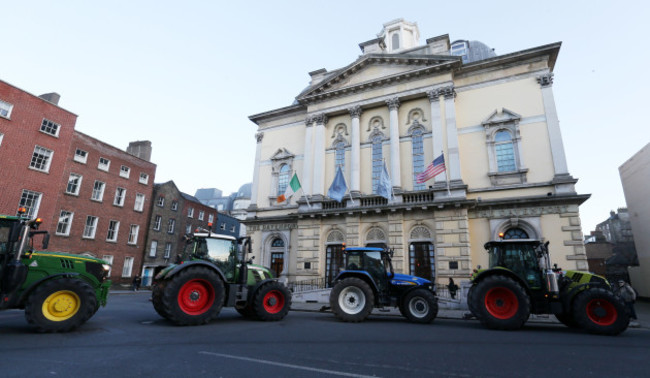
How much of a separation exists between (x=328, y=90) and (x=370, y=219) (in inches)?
448

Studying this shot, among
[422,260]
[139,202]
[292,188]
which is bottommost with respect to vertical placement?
[422,260]

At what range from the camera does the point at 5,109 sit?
21.7m

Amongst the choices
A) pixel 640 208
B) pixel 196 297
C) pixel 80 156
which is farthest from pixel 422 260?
pixel 80 156

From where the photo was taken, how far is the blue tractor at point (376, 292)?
10.5 m

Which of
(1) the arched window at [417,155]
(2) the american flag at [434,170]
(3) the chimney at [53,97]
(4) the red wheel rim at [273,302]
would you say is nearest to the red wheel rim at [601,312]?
(4) the red wheel rim at [273,302]

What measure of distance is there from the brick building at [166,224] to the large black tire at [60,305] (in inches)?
1020

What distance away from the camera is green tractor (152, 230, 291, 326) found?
823 centimetres

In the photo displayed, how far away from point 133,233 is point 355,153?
76.8 ft

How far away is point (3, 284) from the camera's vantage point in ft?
22.3

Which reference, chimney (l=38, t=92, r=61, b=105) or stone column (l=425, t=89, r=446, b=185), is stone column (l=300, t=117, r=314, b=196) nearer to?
stone column (l=425, t=89, r=446, b=185)

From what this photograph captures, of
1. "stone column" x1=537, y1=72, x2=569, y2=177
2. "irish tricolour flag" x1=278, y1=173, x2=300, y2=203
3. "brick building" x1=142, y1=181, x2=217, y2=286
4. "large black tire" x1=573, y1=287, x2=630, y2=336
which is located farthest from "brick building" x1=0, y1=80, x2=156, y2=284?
"stone column" x1=537, y1=72, x2=569, y2=177

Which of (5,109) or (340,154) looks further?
(340,154)

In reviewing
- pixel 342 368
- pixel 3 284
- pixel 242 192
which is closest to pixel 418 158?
pixel 342 368

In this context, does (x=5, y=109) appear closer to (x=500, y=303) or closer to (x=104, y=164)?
(x=104, y=164)
